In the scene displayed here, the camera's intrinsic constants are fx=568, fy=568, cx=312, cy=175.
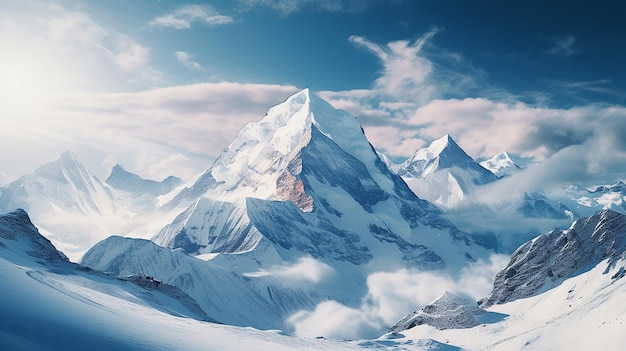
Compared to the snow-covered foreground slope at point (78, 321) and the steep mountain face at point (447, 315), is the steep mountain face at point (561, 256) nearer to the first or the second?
the steep mountain face at point (447, 315)

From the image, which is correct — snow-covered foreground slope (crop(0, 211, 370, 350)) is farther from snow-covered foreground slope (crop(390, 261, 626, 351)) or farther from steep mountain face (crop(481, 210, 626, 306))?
steep mountain face (crop(481, 210, 626, 306))

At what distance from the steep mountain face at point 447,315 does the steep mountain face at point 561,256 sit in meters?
9.35

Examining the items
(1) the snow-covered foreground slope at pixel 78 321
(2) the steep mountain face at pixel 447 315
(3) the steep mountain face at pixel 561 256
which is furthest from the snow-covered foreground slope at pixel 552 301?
(1) the snow-covered foreground slope at pixel 78 321

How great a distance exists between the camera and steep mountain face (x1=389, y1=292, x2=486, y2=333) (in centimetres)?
11469

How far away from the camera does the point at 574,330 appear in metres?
85.1

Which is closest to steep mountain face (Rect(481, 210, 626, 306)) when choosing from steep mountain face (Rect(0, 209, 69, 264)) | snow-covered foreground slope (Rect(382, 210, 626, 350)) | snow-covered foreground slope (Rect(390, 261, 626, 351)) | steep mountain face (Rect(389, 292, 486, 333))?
snow-covered foreground slope (Rect(382, 210, 626, 350))

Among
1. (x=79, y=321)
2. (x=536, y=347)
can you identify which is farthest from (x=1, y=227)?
(x=536, y=347)

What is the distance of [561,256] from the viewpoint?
11900cm

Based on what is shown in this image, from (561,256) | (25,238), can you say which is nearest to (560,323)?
(561,256)

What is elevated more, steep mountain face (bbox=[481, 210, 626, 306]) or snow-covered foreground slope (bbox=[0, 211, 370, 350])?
steep mountain face (bbox=[481, 210, 626, 306])

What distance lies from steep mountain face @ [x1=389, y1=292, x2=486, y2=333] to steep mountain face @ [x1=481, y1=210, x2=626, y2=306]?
368 inches

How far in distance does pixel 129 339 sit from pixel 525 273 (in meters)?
95.3

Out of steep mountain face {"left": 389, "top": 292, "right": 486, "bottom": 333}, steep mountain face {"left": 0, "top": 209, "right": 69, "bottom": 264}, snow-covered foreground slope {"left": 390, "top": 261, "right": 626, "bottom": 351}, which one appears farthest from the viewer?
steep mountain face {"left": 389, "top": 292, "right": 486, "bottom": 333}

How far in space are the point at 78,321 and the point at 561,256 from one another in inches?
3892
